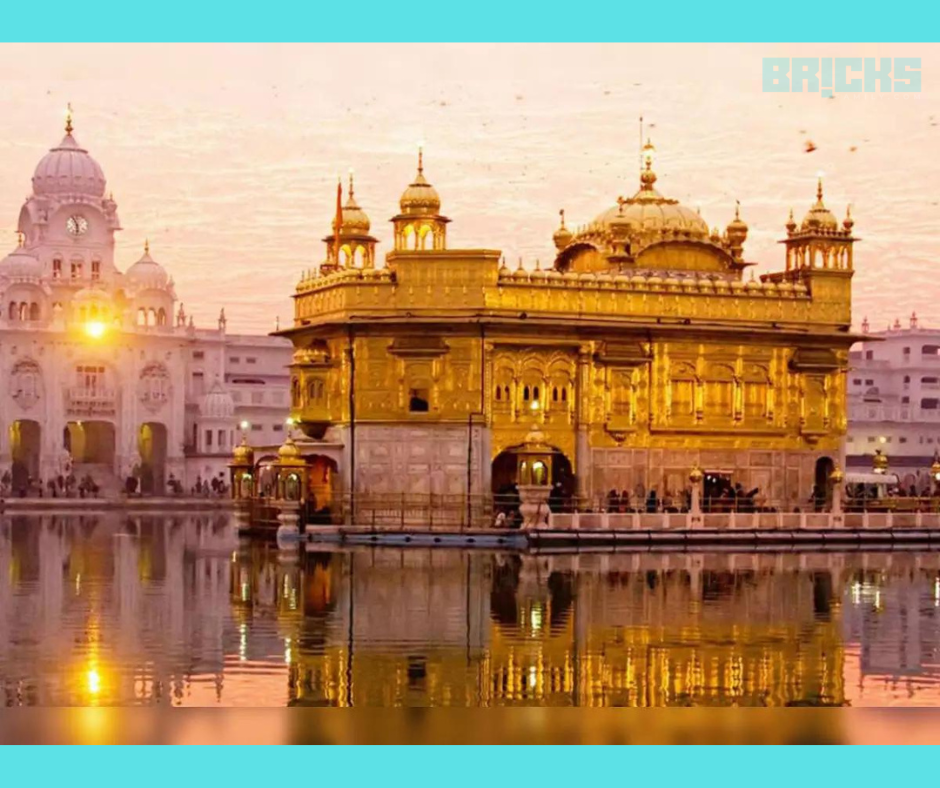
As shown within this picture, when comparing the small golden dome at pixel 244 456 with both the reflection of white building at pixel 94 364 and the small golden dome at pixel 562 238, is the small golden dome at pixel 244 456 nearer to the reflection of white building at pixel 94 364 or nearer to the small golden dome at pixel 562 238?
the small golden dome at pixel 562 238

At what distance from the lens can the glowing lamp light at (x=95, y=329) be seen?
178 ft

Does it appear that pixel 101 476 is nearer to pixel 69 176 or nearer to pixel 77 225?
pixel 77 225

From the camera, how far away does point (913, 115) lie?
14.9 m

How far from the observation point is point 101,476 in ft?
183

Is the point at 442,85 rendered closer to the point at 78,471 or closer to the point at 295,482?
the point at 295,482

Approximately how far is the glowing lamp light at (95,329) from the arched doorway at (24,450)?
299cm

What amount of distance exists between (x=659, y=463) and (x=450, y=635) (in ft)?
61.5

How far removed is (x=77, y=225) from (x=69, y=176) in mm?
6122

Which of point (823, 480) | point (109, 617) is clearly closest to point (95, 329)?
point (823, 480)

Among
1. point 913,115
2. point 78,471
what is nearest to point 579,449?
point 913,115

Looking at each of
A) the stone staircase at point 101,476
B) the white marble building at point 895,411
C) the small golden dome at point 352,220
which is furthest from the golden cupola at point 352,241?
the stone staircase at point 101,476

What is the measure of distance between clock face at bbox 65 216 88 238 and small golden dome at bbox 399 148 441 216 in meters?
20.3

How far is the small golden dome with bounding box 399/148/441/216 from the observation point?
1323 inches

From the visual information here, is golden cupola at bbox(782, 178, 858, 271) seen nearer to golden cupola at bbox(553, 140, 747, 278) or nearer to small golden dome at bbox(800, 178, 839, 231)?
small golden dome at bbox(800, 178, 839, 231)
